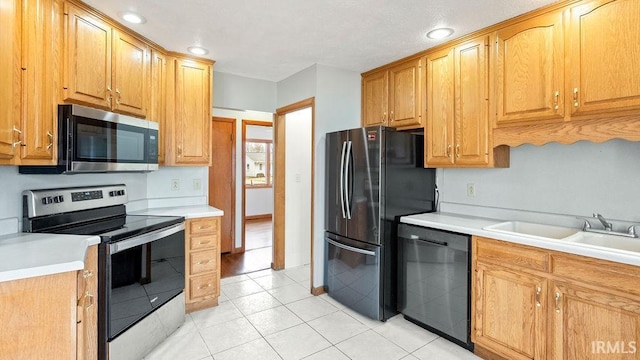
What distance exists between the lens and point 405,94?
3.02 m

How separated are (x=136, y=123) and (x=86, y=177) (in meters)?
0.57

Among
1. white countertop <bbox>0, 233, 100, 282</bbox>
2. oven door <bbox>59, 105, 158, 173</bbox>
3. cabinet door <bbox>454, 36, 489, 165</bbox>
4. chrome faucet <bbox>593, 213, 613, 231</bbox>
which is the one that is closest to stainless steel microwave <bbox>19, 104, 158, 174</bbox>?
oven door <bbox>59, 105, 158, 173</bbox>

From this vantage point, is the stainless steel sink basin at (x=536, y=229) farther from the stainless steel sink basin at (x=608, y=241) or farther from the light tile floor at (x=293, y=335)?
the light tile floor at (x=293, y=335)

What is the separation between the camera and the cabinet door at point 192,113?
294 cm

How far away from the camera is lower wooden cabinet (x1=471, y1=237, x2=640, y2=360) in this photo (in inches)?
62.4

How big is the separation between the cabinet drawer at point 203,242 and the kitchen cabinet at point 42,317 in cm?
120

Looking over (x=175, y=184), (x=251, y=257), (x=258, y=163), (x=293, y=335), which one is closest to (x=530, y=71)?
(x=293, y=335)

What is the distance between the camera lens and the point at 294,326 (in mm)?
2607

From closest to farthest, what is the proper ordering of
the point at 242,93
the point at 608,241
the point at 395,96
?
the point at 608,241, the point at 395,96, the point at 242,93

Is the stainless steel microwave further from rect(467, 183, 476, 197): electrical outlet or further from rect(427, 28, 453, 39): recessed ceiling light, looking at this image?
rect(467, 183, 476, 197): electrical outlet

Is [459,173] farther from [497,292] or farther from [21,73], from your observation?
[21,73]

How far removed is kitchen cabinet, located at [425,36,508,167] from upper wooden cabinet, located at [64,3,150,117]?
2.53 m

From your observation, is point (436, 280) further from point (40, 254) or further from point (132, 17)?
point (132, 17)

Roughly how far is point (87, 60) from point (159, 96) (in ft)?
2.39
